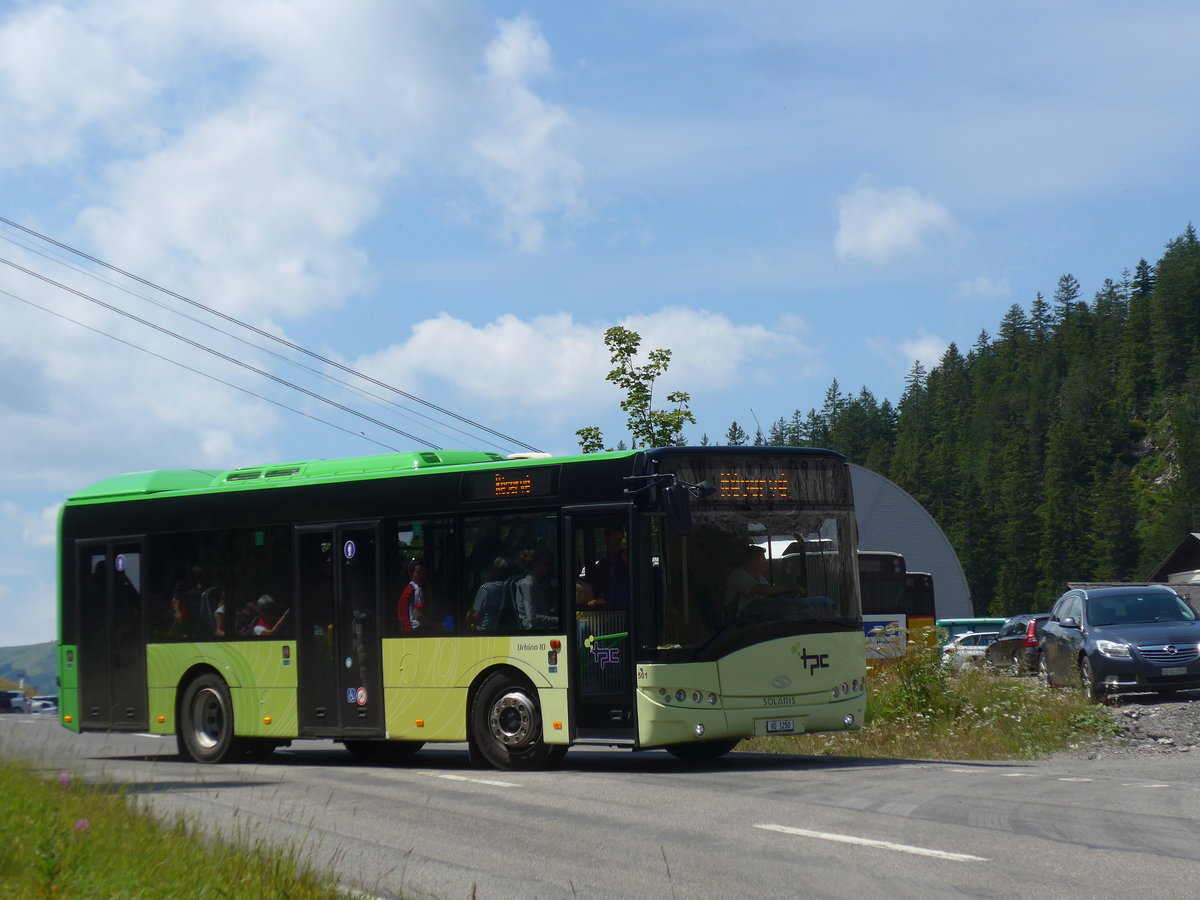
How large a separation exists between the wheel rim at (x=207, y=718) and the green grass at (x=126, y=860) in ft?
27.7

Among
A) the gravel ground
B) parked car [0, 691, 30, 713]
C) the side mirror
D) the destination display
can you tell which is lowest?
parked car [0, 691, 30, 713]

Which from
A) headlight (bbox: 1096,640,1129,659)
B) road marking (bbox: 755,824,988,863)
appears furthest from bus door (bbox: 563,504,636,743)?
headlight (bbox: 1096,640,1129,659)

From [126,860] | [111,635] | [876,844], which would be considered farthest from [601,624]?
[111,635]

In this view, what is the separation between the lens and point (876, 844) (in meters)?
8.93

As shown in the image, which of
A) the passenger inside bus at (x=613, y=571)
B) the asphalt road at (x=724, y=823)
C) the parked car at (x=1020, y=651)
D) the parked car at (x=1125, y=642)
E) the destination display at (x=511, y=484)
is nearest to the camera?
the asphalt road at (x=724, y=823)

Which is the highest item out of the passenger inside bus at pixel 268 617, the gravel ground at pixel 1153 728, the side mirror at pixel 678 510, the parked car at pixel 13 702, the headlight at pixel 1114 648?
the side mirror at pixel 678 510

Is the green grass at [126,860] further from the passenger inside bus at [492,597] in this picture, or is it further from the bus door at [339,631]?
the bus door at [339,631]

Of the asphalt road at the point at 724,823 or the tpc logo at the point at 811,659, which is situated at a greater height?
the tpc logo at the point at 811,659

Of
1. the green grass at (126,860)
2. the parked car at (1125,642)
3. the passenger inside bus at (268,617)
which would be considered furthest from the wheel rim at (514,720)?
the parked car at (1125,642)

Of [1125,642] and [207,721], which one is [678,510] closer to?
[207,721]

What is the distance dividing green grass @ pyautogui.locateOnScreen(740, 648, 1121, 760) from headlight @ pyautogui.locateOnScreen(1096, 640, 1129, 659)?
70.9 inches

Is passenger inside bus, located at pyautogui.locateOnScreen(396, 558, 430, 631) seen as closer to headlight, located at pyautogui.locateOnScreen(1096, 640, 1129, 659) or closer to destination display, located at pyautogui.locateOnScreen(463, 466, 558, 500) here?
destination display, located at pyautogui.locateOnScreen(463, 466, 558, 500)

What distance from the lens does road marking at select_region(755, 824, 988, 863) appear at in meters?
8.31

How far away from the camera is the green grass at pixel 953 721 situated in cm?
1711
